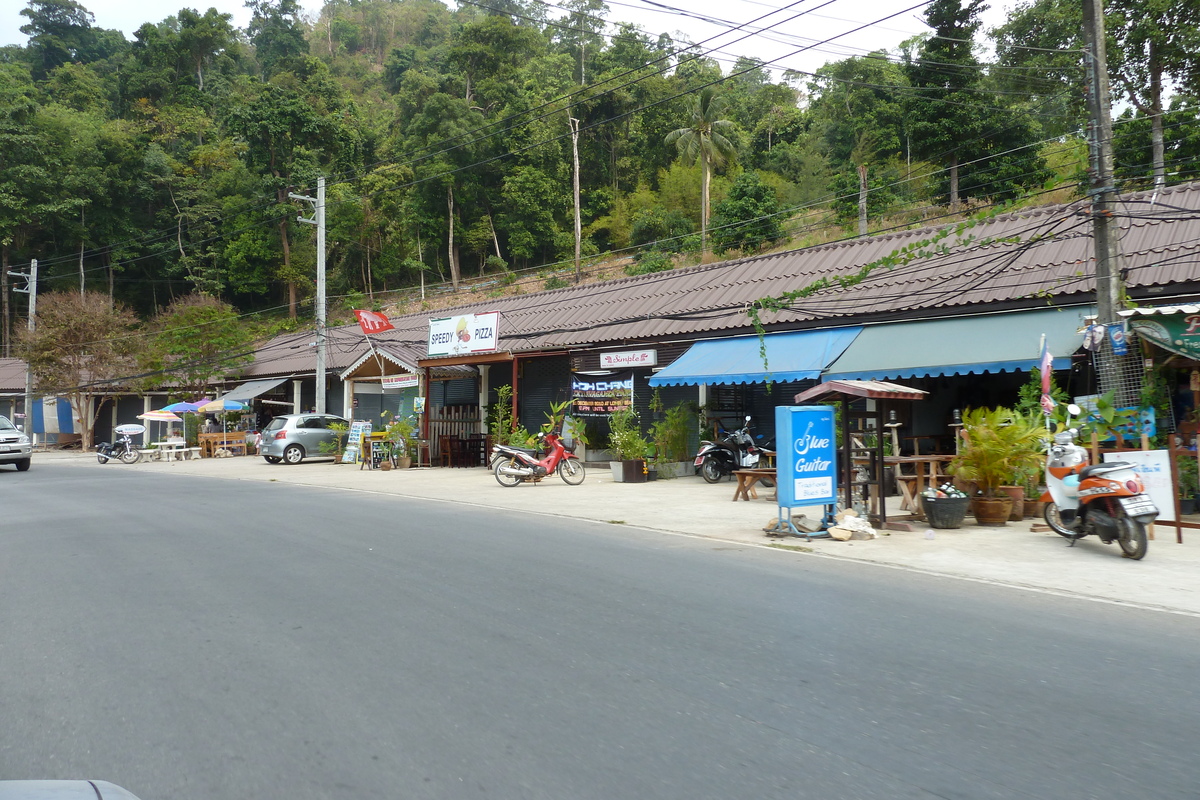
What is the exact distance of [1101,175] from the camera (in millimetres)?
10828

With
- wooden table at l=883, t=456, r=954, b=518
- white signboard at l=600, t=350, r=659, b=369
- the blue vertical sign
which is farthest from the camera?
white signboard at l=600, t=350, r=659, b=369

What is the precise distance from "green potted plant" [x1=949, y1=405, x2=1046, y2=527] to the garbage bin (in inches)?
19.3

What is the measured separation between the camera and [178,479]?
20.1m

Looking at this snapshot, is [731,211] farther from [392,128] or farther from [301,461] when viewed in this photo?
[392,128]

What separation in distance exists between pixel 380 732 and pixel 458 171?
48.3 meters

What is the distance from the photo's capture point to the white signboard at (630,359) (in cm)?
1941

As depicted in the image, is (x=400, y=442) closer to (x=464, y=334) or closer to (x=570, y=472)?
(x=464, y=334)

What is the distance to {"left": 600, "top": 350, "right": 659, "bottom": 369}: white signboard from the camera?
1941 cm

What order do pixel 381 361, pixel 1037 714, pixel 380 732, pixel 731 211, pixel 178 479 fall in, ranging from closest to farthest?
pixel 380 732 → pixel 1037 714 → pixel 178 479 → pixel 381 361 → pixel 731 211

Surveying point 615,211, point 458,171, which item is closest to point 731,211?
point 615,211

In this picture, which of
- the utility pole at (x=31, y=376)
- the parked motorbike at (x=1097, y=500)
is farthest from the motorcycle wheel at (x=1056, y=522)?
the utility pole at (x=31, y=376)

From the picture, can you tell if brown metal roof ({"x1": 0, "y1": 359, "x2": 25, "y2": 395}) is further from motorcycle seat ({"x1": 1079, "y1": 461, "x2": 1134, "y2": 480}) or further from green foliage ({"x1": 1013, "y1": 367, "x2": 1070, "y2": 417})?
motorcycle seat ({"x1": 1079, "y1": 461, "x2": 1134, "y2": 480})

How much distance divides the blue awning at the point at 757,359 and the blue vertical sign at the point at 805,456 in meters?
4.17

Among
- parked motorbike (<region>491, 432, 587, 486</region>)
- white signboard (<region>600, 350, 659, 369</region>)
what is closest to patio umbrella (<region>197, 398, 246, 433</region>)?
white signboard (<region>600, 350, 659, 369</region>)
